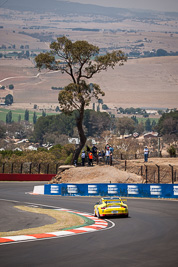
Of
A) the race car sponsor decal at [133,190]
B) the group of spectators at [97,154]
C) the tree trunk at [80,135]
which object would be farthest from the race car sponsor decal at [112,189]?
the tree trunk at [80,135]

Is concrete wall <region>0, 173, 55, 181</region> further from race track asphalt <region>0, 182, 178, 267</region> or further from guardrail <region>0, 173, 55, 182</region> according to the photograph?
race track asphalt <region>0, 182, 178, 267</region>

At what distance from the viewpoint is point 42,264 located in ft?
37.7

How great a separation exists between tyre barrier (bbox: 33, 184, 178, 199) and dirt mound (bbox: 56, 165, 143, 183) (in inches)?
231

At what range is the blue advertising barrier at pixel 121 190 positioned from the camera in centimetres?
3567

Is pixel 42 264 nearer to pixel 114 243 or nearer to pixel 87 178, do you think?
pixel 114 243

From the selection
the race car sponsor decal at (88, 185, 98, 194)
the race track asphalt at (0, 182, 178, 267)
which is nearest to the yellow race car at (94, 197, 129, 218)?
the race track asphalt at (0, 182, 178, 267)

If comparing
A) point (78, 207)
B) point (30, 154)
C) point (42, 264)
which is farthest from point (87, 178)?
point (30, 154)

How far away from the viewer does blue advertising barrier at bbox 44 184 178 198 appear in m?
35.7

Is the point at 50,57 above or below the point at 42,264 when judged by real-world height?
above

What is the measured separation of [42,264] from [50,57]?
43.7m

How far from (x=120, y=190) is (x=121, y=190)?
3.2 inches

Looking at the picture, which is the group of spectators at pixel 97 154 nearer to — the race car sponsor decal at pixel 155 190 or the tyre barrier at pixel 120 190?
the tyre barrier at pixel 120 190

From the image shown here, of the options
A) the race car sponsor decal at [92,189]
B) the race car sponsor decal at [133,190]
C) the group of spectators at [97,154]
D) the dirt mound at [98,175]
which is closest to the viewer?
the race car sponsor decal at [133,190]

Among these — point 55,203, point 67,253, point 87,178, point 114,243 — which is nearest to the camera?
point 67,253
